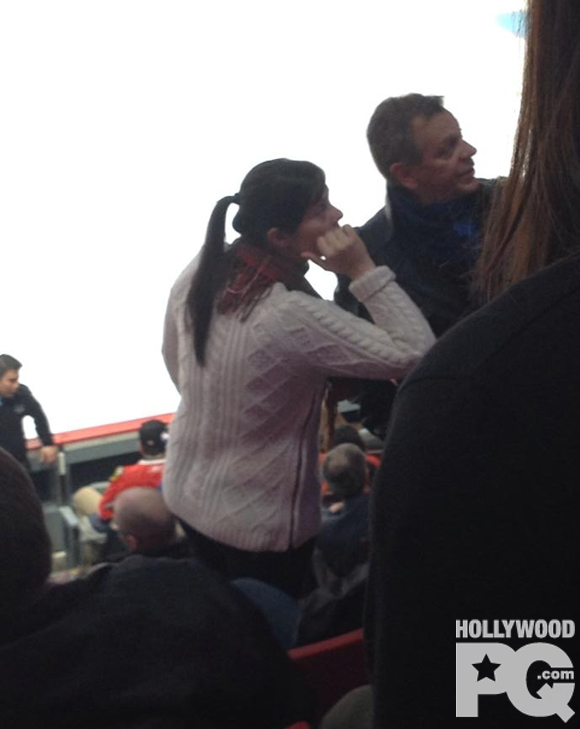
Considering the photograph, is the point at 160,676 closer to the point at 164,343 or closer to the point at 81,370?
the point at 164,343

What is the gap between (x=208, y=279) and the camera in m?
1.51

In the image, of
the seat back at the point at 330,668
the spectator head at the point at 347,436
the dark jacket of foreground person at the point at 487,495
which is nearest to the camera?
the dark jacket of foreground person at the point at 487,495

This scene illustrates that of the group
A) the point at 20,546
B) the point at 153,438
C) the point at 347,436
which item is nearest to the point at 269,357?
the point at 20,546

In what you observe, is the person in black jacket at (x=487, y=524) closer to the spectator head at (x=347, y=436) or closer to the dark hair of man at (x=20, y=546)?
the dark hair of man at (x=20, y=546)

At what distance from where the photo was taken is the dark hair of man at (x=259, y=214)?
58.6 inches

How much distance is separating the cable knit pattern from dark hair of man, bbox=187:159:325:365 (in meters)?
0.03

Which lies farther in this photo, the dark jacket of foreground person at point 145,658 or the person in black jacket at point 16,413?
the person in black jacket at point 16,413

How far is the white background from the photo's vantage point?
3.87 meters

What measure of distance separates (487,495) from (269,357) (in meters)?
1.11

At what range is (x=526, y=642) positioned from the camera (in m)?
0.34

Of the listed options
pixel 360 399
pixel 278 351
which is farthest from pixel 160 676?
pixel 360 399

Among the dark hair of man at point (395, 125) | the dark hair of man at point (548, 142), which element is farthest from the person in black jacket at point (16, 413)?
the dark hair of man at point (548, 142)

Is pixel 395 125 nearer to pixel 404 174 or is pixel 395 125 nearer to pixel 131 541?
pixel 404 174

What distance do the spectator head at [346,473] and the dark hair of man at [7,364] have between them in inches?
69.6
